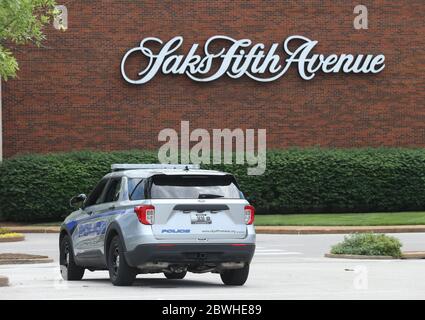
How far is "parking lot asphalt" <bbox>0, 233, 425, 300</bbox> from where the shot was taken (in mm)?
14906

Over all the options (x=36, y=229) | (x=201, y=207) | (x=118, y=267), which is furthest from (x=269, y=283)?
(x=36, y=229)

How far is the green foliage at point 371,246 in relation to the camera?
23.5 m

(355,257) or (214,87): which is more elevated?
(214,87)

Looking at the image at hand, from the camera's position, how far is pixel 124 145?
43.1 meters

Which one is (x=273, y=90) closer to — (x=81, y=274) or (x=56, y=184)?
(x=56, y=184)

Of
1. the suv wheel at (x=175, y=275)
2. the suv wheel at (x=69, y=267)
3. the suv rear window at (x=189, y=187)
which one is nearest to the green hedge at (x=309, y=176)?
the suv wheel at (x=69, y=267)

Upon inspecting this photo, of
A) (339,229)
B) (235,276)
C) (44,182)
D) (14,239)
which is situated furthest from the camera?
(44,182)

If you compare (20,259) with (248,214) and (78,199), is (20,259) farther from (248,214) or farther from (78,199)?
(248,214)

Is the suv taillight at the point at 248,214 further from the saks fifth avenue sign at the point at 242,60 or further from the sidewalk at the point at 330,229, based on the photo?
the saks fifth avenue sign at the point at 242,60

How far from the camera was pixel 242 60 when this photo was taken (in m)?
44.1

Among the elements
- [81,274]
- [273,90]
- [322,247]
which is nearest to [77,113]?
[273,90]

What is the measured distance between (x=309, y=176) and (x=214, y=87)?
17.3ft

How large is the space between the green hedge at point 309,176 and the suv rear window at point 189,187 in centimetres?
2403

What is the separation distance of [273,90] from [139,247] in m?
28.8
